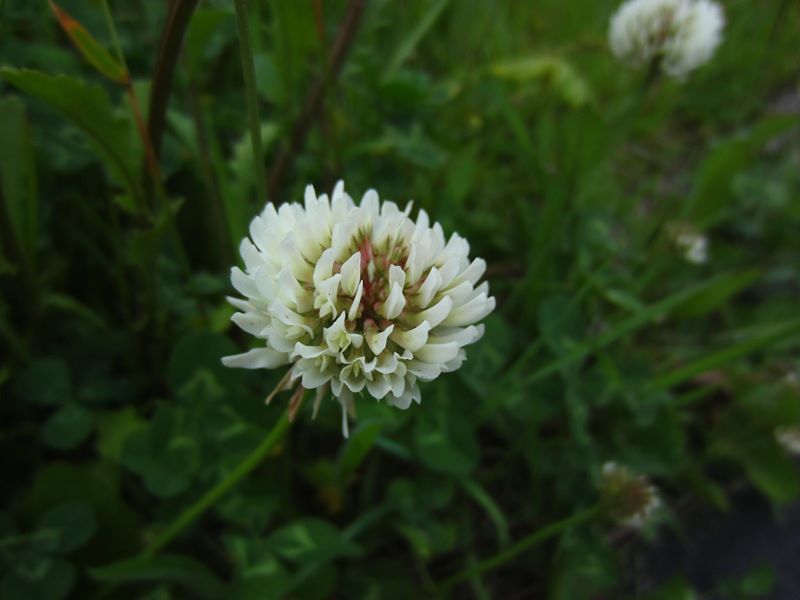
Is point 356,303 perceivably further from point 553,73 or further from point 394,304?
point 553,73

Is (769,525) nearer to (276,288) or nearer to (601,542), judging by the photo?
(601,542)

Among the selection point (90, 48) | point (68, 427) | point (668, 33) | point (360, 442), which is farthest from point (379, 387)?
point (668, 33)

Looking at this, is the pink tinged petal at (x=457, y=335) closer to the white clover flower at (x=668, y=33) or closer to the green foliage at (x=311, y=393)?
the green foliage at (x=311, y=393)

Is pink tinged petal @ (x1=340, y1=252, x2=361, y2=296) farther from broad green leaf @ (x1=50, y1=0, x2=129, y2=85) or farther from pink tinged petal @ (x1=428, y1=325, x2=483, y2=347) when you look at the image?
broad green leaf @ (x1=50, y1=0, x2=129, y2=85)

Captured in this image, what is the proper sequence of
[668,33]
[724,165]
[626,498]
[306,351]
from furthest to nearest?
[724,165], [668,33], [626,498], [306,351]

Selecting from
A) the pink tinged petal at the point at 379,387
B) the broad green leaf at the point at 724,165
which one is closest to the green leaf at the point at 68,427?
the pink tinged petal at the point at 379,387

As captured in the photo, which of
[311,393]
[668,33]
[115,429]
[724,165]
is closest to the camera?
[311,393]

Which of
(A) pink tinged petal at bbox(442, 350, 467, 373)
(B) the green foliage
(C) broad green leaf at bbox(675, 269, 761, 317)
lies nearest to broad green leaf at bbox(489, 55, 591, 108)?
(B) the green foliage
